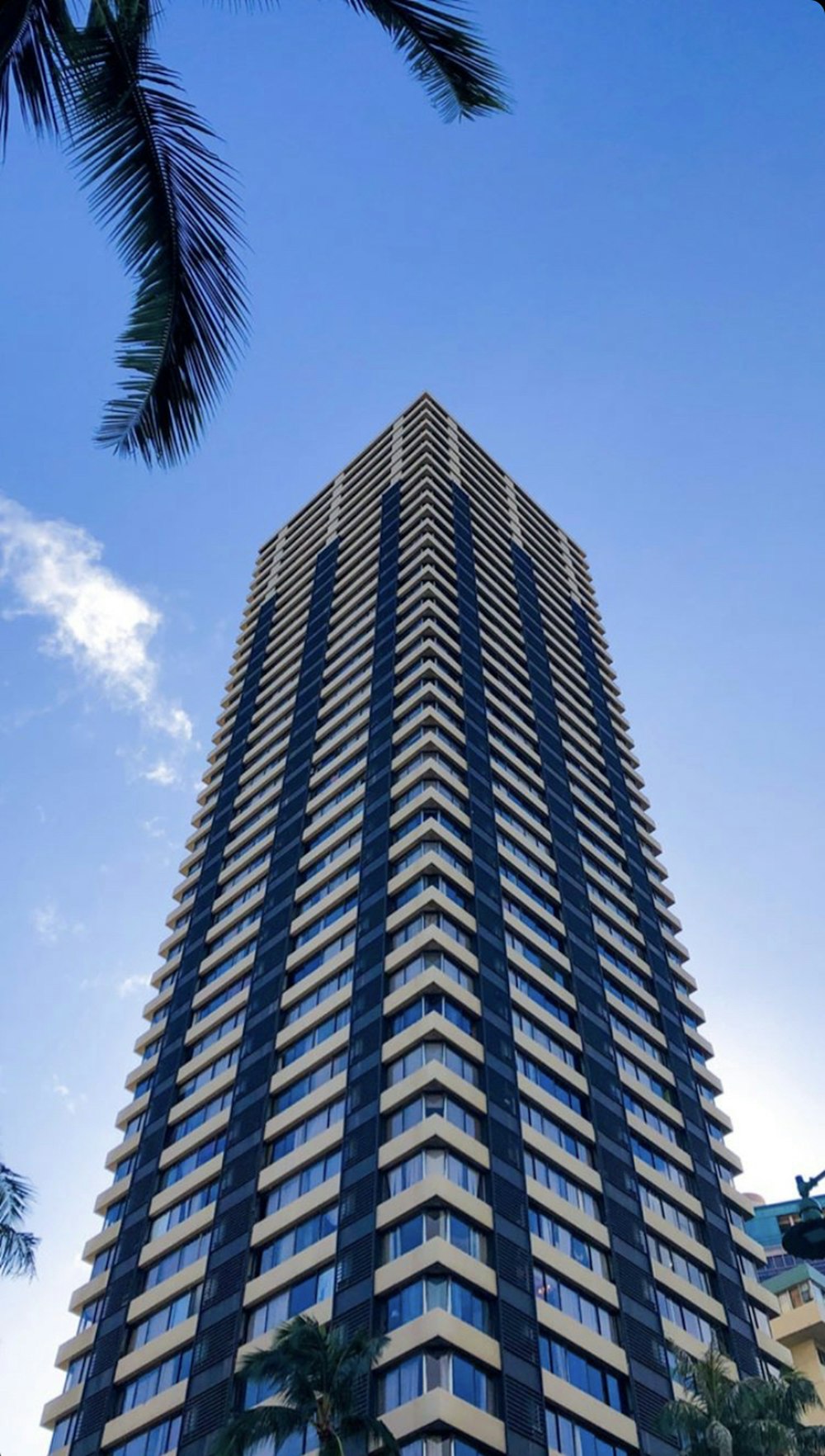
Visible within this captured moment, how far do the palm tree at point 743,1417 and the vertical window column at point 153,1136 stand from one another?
87.6 feet

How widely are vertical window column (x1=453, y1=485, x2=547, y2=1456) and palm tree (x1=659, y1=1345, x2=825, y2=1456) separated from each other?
526 cm

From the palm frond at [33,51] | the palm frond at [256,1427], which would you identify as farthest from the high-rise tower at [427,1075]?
the palm frond at [33,51]

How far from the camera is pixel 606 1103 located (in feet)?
211

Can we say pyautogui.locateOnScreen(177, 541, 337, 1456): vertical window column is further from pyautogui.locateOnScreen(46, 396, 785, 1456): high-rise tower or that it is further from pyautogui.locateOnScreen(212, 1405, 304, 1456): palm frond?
pyautogui.locateOnScreen(212, 1405, 304, 1456): palm frond

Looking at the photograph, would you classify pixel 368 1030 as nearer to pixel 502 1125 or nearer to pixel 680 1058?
pixel 502 1125

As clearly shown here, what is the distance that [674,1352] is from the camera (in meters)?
55.3

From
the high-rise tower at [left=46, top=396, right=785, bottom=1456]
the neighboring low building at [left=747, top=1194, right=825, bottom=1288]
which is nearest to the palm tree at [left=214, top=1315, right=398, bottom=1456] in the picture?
the high-rise tower at [left=46, top=396, right=785, bottom=1456]

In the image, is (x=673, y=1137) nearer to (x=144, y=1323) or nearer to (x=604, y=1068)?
(x=604, y=1068)

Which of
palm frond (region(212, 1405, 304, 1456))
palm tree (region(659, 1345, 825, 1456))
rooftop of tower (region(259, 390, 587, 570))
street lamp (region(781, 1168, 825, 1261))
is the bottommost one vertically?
street lamp (region(781, 1168, 825, 1261))

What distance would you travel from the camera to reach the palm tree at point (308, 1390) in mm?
36500

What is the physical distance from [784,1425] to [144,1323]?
98.1 feet

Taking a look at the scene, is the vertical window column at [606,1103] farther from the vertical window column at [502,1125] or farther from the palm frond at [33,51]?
the palm frond at [33,51]

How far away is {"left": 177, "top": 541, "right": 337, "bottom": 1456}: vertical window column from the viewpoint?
169 ft

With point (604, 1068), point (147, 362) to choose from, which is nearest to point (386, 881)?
point (604, 1068)
